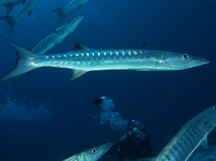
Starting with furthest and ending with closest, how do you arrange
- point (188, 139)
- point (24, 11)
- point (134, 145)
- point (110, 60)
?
1. point (24, 11)
2. point (134, 145)
3. point (110, 60)
4. point (188, 139)

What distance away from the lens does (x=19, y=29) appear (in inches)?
2372

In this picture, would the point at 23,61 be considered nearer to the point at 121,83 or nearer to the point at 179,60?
the point at 179,60

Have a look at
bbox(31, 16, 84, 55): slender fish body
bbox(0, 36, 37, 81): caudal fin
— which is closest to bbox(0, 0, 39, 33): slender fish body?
bbox(31, 16, 84, 55): slender fish body

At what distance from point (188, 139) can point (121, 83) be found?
45.7 meters

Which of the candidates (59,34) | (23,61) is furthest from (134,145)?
(23,61)

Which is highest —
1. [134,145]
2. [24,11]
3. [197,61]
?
[24,11]

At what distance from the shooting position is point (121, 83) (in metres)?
48.8

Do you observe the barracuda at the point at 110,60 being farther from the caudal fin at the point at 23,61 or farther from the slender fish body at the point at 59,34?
the slender fish body at the point at 59,34

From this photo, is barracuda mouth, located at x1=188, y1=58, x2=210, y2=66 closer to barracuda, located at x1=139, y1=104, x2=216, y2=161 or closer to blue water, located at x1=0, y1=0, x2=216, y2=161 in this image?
barracuda, located at x1=139, y1=104, x2=216, y2=161

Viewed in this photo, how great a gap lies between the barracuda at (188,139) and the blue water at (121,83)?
34254mm

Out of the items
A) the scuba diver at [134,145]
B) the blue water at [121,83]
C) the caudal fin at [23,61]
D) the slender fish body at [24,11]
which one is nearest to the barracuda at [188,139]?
the caudal fin at [23,61]

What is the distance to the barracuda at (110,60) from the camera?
→ 3676 millimetres

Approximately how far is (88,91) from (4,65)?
1197 inches

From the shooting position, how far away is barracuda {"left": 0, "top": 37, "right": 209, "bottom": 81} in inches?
145
